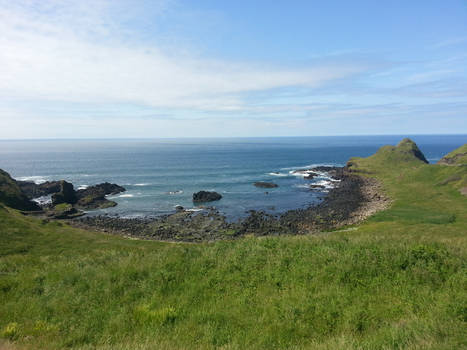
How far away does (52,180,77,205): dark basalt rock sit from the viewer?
A: 2968 inches

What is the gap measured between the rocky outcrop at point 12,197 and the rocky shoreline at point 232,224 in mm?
14880

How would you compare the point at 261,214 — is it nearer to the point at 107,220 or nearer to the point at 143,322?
the point at 107,220

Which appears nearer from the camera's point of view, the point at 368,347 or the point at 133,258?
the point at 368,347

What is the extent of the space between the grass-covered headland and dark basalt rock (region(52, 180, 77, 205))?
67.8 meters

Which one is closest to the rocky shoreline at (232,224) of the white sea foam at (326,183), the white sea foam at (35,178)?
the white sea foam at (326,183)

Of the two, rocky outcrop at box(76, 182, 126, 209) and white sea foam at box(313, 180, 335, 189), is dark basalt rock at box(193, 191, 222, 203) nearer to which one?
rocky outcrop at box(76, 182, 126, 209)

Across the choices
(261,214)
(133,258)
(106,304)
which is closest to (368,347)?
(106,304)

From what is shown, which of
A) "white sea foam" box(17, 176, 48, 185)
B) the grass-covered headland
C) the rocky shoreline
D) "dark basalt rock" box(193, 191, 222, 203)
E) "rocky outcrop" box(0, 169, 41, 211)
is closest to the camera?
the grass-covered headland

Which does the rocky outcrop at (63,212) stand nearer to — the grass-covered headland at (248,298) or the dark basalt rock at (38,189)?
the dark basalt rock at (38,189)

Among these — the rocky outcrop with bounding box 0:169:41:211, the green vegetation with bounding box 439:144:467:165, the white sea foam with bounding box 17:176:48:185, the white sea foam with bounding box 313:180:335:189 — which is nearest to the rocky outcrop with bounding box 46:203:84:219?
the rocky outcrop with bounding box 0:169:41:211

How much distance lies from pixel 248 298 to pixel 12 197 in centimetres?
7786

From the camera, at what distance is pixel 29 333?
907 cm

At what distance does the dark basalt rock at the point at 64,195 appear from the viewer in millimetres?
75381

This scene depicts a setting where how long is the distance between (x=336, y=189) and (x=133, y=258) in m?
86.8
